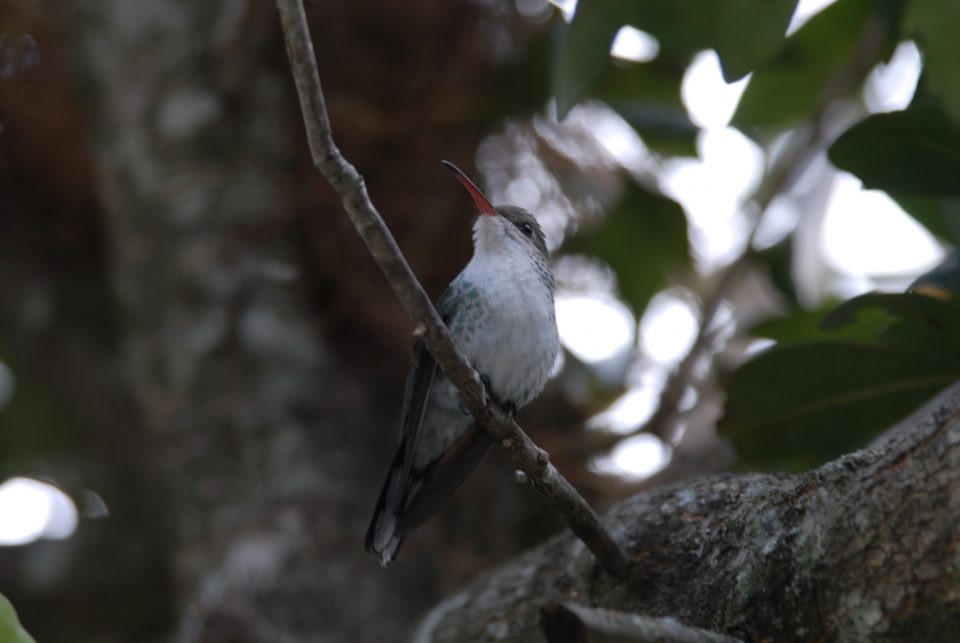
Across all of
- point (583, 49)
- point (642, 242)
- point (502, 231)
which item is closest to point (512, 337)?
point (502, 231)

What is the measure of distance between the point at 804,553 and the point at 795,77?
8.86ft

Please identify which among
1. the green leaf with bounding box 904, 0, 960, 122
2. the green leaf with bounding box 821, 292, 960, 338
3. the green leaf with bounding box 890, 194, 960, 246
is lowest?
the green leaf with bounding box 821, 292, 960, 338

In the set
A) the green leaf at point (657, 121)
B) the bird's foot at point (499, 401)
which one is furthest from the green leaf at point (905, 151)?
the green leaf at point (657, 121)

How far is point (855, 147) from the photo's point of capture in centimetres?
237

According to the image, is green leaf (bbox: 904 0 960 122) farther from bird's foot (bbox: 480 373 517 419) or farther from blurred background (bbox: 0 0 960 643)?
bird's foot (bbox: 480 373 517 419)

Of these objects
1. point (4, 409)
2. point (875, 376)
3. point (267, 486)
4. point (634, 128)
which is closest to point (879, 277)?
point (634, 128)

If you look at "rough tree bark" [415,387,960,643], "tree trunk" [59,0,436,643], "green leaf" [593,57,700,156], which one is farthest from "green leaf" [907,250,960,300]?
"green leaf" [593,57,700,156]

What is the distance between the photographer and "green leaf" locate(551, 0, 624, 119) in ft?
8.59

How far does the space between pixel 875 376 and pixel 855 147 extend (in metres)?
0.58

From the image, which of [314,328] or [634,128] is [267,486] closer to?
[314,328]

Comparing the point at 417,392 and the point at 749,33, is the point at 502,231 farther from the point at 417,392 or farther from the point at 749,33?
the point at 749,33

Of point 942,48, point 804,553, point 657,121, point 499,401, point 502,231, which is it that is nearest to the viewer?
point 804,553

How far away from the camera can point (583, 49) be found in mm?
2633

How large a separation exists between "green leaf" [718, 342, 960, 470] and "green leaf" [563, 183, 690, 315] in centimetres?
165
